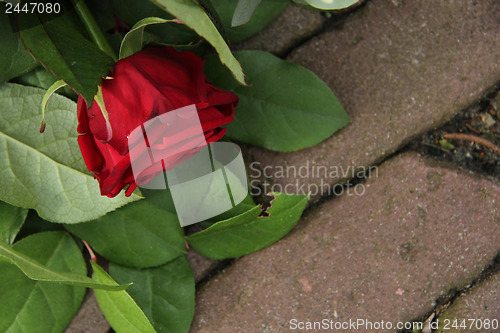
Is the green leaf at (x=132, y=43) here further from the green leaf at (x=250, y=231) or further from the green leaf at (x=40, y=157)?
the green leaf at (x=250, y=231)

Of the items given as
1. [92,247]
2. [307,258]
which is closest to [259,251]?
[307,258]

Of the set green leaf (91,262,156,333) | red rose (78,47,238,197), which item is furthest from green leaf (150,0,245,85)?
green leaf (91,262,156,333)

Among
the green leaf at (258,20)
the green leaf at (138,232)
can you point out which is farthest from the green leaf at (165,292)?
the green leaf at (258,20)

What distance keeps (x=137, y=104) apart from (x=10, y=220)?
25 centimetres

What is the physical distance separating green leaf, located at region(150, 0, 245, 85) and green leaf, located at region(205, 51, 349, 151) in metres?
0.16

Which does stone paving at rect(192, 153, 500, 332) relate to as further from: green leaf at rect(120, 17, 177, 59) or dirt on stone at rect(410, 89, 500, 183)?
green leaf at rect(120, 17, 177, 59)

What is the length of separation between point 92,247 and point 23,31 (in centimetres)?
27

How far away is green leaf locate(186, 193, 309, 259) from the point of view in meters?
0.56

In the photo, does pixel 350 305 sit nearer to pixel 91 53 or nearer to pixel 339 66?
pixel 339 66

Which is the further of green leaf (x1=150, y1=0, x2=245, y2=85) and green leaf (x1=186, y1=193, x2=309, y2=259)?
green leaf (x1=186, y1=193, x2=309, y2=259)

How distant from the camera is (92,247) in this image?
0.58 metres

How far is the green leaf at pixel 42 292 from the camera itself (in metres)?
0.56

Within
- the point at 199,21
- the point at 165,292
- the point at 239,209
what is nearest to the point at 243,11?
the point at 199,21

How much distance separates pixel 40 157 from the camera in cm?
52
